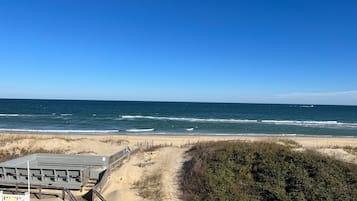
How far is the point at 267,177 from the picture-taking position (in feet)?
40.7

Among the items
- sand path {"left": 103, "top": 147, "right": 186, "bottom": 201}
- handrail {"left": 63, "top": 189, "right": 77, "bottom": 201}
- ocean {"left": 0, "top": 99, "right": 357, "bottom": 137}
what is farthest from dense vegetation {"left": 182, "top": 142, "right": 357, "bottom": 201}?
ocean {"left": 0, "top": 99, "right": 357, "bottom": 137}

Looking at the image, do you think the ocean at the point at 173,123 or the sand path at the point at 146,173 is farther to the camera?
the ocean at the point at 173,123

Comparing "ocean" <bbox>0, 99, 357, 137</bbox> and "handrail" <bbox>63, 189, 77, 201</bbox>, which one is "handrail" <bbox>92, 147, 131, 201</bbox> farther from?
"ocean" <bbox>0, 99, 357, 137</bbox>

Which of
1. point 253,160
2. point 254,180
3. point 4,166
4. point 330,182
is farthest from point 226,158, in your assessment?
point 4,166

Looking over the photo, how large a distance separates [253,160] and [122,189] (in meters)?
5.08

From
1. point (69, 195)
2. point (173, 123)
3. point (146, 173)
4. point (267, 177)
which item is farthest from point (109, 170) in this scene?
point (173, 123)

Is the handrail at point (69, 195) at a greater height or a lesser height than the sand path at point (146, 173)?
lesser

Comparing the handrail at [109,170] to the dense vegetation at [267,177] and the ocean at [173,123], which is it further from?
the ocean at [173,123]

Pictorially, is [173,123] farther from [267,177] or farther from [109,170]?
[267,177]

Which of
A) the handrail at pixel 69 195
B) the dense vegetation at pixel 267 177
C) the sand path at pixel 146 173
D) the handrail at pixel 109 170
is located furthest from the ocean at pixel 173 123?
the dense vegetation at pixel 267 177

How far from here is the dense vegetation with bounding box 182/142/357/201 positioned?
36.8 feet

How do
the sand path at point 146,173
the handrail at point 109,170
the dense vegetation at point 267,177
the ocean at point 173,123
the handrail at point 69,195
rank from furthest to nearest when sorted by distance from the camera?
the ocean at point 173,123
the sand path at point 146,173
the handrail at point 109,170
the handrail at point 69,195
the dense vegetation at point 267,177

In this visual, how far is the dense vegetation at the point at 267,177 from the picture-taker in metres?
11.2

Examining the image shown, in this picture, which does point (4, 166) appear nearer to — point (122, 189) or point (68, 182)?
point (68, 182)
